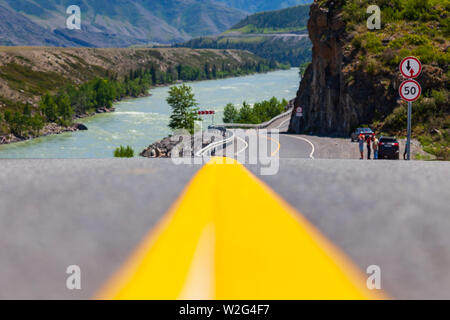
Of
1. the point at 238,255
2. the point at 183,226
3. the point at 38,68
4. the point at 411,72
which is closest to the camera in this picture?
the point at 238,255

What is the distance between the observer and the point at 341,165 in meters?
5.58

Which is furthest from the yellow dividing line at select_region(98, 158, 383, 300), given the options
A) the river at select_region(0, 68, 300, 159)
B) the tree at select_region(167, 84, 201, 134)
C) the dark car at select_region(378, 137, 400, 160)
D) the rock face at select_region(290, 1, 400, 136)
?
the tree at select_region(167, 84, 201, 134)

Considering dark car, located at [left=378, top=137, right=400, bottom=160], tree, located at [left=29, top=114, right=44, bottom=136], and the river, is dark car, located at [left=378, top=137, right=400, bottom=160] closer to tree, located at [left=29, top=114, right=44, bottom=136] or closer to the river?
the river

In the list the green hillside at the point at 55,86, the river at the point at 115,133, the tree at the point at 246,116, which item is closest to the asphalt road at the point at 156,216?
the river at the point at 115,133

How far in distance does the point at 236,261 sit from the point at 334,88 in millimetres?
48223

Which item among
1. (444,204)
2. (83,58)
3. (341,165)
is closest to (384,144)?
(341,165)

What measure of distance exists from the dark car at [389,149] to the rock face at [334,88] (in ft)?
64.9

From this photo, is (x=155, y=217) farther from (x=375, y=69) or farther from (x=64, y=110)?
(x=64, y=110)

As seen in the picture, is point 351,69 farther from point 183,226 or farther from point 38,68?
point 38,68

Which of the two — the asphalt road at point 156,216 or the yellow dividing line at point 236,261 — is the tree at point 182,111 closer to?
the asphalt road at point 156,216

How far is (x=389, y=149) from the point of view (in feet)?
69.5

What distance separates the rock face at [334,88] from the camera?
41.9 meters

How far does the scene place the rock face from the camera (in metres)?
41.9
